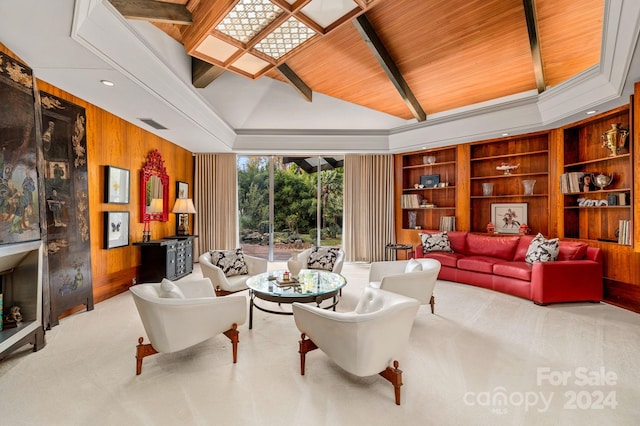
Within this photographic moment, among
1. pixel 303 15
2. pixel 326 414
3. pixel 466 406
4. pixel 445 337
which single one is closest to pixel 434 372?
pixel 466 406

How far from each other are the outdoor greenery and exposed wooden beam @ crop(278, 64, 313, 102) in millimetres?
1938

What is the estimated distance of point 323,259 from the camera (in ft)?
15.9

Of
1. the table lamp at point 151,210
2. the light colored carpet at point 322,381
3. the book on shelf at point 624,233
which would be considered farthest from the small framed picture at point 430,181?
the table lamp at point 151,210

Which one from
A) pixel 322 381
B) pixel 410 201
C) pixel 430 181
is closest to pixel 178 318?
pixel 322 381

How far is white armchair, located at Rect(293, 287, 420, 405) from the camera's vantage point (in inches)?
78.0

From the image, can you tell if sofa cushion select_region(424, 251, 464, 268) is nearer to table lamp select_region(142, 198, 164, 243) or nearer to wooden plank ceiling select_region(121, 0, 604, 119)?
wooden plank ceiling select_region(121, 0, 604, 119)

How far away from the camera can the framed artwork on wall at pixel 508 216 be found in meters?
5.72

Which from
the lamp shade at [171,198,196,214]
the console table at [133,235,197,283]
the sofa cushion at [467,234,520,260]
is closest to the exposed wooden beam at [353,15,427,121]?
the sofa cushion at [467,234,520,260]

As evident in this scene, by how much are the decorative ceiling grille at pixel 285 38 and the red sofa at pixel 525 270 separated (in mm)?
4204

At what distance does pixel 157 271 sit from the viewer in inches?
194

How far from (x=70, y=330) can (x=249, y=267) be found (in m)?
2.05

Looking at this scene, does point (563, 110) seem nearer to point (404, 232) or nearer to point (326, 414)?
point (404, 232)

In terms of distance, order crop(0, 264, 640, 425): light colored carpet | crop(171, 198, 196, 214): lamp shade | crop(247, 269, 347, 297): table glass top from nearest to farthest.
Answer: crop(0, 264, 640, 425): light colored carpet, crop(247, 269, 347, 297): table glass top, crop(171, 198, 196, 214): lamp shade

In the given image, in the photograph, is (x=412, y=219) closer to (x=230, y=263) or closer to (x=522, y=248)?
(x=522, y=248)
